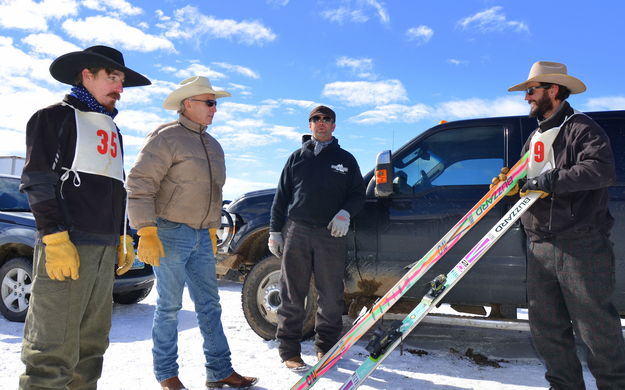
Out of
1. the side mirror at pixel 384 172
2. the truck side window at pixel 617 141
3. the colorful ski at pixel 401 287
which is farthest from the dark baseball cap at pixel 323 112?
the truck side window at pixel 617 141

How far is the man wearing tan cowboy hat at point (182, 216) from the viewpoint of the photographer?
302 centimetres

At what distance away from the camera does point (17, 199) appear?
6.25m

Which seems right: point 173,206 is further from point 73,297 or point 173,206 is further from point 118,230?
point 73,297

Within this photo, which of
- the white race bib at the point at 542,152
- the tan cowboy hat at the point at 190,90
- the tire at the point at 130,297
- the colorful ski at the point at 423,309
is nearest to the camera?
the colorful ski at the point at 423,309

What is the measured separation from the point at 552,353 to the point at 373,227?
1.80 metres

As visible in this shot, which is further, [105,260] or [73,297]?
[105,260]

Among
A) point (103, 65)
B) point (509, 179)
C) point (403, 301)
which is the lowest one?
point (403, 301)

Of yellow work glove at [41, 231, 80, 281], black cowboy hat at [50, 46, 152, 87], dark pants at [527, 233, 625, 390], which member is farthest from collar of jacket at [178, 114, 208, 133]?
dark pants at [527, 233, 625, 390]

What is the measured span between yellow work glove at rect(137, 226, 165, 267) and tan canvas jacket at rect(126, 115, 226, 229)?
0.13 feet

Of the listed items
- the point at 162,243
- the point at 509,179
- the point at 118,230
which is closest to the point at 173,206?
the point at 162,243

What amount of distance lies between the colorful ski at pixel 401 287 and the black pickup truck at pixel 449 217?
2.95 ft

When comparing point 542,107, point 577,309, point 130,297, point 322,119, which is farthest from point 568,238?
point 130,297

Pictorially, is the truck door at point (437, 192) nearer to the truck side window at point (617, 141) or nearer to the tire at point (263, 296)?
the truck side window at point (617, 141)

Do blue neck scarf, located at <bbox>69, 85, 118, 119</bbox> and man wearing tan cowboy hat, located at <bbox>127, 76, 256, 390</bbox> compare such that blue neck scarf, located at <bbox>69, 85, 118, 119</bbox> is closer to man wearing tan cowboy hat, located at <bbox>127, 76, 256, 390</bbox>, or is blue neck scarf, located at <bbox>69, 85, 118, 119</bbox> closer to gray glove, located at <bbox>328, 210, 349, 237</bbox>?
man wearing tan cowboy hat, located at <bbox>127, 76, 256, 390</bbox>
